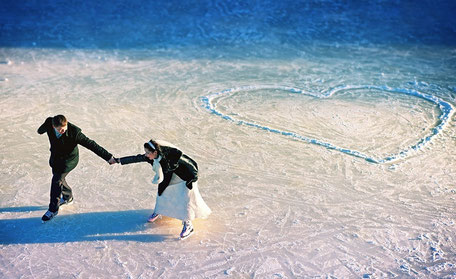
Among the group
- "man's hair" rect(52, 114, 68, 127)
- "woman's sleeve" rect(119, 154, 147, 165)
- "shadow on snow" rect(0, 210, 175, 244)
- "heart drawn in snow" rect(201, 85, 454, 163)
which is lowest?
"shadow on snow" rect(0, 210, 175, 244)

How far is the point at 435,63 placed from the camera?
11742mm

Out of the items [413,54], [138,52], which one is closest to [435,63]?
[413,54]

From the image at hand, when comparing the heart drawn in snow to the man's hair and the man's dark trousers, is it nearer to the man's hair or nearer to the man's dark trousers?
the man's dark trousers

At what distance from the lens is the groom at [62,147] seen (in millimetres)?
4711

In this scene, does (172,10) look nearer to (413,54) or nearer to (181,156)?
(413,54)

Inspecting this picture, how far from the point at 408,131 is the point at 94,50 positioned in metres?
8.75

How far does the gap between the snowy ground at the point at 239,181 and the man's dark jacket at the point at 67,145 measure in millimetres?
742

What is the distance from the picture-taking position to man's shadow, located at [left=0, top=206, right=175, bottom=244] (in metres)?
4.84

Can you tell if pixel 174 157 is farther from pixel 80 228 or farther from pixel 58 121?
pixel 80 228

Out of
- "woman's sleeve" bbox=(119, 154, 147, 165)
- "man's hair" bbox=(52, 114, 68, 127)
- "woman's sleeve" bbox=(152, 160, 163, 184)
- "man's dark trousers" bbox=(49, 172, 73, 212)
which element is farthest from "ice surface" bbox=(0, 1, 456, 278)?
"man's hair" bbox=(52, 114, 68, 127)

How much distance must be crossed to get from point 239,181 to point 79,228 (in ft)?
7.17

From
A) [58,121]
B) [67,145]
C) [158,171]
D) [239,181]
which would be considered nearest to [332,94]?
[239,181]

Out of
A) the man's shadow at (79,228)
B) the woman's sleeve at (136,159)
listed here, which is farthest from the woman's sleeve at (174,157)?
the man's shadow at (79,228)

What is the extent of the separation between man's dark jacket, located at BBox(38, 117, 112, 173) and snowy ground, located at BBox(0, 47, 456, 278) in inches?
29.2
